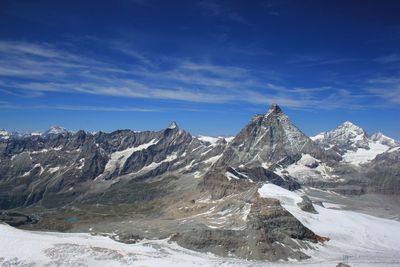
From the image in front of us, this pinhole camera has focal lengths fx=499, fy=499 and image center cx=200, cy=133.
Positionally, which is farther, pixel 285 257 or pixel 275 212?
pixel 275 212

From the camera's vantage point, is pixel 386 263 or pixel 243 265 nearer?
pixel 243 265

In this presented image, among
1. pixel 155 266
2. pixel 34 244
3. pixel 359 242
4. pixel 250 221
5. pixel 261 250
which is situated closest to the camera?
pixel 155 266

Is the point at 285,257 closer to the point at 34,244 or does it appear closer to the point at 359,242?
the point at 359,242

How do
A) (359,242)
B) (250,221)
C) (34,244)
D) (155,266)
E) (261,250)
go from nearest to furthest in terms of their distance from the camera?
1. (155,266)
2. (34,244)
3. (261,250)
4. (250,221)
5. (359,242)

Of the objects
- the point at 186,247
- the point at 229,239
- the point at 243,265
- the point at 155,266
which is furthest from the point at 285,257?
the point at 155,266

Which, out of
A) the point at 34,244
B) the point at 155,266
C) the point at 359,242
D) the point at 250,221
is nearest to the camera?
the point at 155,266

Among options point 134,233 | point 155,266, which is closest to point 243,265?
point 155,266

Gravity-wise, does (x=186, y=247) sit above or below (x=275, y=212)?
below

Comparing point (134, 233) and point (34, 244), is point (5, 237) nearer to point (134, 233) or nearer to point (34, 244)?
point (34, 244)
